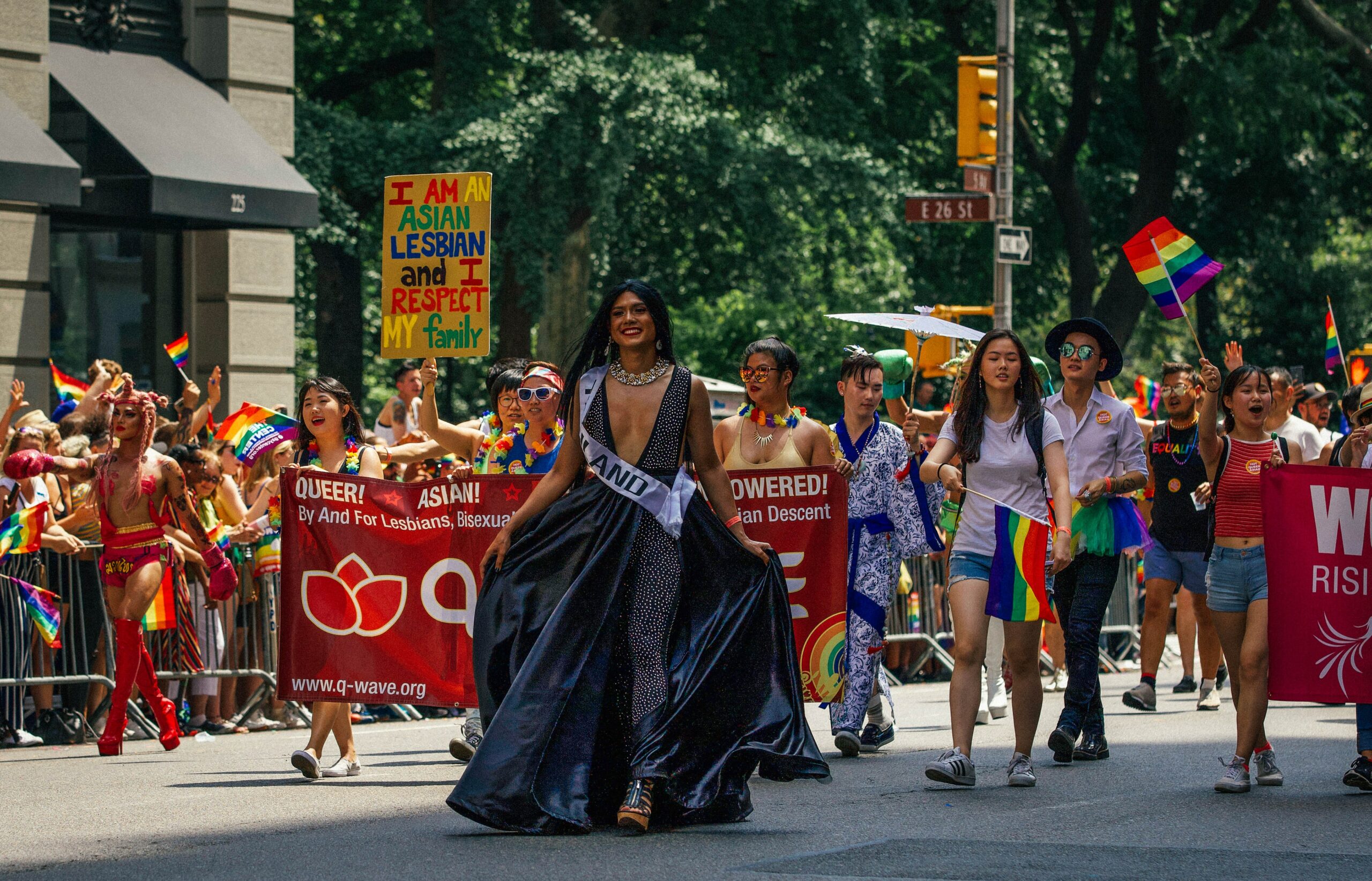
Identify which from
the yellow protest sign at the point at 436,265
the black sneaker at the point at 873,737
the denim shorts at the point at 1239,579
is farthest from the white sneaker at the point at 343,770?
the denim shorts at the point at 1239,579

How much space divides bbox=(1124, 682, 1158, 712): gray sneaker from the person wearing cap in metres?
→ 2.56

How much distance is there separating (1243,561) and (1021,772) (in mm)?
1266

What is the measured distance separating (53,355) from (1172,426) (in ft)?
32.0

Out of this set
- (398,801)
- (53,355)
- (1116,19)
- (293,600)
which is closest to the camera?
(398,801)

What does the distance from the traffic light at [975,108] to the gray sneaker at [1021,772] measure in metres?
9.70

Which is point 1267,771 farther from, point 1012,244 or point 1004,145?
point 1004,145

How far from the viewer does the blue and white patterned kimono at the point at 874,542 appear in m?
9.73

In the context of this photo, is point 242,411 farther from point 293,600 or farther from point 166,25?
point 166,25

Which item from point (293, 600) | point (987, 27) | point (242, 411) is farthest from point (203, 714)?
point (987, 27)

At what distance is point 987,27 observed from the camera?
88.0 feet

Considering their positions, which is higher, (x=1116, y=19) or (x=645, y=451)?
(x=1116, y=19)

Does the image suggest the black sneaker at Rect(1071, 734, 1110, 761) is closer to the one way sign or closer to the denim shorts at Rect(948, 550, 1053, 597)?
the denim shorts at Rect(948, 550, 1053, 597)

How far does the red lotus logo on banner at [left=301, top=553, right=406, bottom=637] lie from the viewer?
30.4 ft

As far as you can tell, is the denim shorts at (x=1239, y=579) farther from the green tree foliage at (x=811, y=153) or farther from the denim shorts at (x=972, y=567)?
the green tree foliage at (x=811, y=153)
